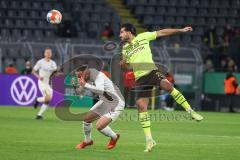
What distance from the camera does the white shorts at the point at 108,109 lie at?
15.5 metres

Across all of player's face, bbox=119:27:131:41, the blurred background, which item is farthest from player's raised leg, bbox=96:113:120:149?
the blurred background

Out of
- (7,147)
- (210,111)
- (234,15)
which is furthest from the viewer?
(234,15)

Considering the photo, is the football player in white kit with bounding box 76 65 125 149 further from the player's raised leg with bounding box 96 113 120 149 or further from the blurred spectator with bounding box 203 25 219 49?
the blurred spectator with bounding box 203 25 219 49

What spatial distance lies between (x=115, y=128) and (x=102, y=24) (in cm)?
1936

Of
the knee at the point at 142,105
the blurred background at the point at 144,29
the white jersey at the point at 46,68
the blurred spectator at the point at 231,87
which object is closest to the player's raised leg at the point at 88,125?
the knee at the point at 142,105

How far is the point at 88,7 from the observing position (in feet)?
138

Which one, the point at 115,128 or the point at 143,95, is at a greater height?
the point at 143,95

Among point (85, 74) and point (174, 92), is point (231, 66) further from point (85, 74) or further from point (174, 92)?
point (85, 74)

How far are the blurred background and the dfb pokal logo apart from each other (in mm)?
518

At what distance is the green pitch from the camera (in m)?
14.1

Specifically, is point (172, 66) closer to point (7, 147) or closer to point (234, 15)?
point (234, 15)

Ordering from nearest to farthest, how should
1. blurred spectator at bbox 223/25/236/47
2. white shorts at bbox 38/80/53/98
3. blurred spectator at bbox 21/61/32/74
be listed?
1. white shorts at bbox 38/80/53/98
2. blurred spectator at bbox 21/61/32/74
3. blurred spectator at bbox 223/25/236/47

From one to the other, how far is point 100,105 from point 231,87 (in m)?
20.6

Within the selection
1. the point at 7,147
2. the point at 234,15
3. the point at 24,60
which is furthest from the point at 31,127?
the point at 234,15
